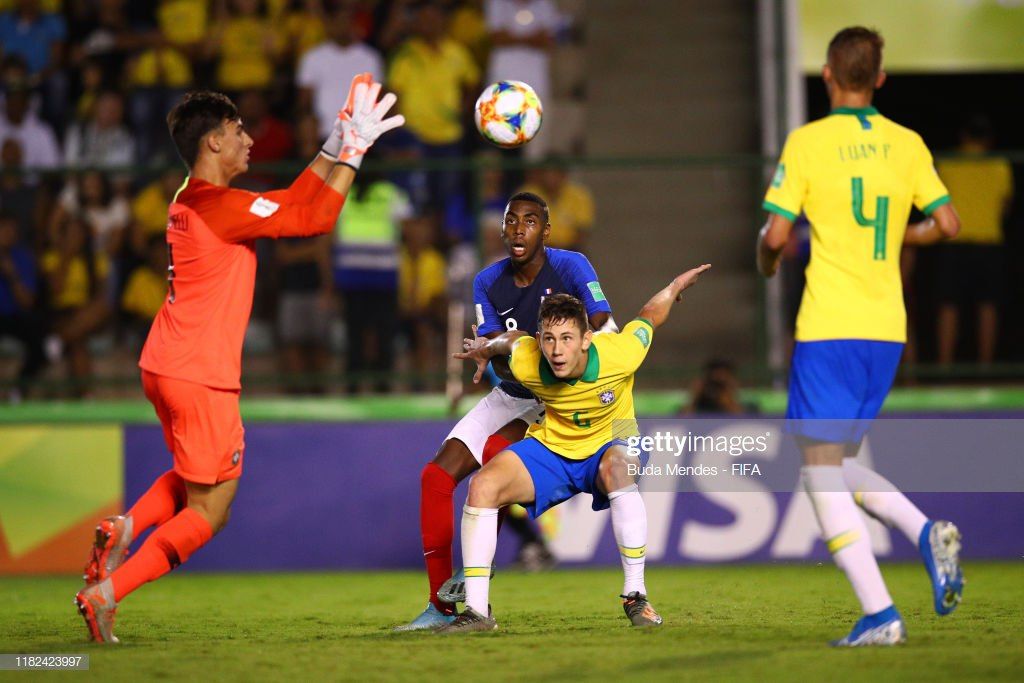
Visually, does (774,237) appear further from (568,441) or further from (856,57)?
(568,441)

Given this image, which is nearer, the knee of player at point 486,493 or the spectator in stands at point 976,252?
the knee of player at point 486,493

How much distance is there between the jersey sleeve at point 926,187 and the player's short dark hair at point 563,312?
5.12ft

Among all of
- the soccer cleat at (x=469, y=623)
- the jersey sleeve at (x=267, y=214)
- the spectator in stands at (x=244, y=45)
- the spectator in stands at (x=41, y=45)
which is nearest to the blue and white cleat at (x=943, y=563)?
the soccer cleat at (x=469, y=623)

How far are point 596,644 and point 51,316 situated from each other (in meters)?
6.68

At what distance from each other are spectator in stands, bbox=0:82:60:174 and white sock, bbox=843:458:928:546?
920 cm

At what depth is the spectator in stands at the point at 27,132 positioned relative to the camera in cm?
1332

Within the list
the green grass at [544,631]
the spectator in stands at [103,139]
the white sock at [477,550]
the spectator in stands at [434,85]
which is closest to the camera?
the green grass at [544,631]

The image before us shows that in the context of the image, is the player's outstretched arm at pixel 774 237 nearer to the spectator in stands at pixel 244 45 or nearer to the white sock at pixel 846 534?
the white sock at pixel 846 534

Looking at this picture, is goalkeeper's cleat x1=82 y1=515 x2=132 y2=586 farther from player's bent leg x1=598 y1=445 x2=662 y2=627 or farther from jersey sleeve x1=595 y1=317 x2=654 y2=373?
jersey sleeve x1=595 y1=317 x2=654 y2=373

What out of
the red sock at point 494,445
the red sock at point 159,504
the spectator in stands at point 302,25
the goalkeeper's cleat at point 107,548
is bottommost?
the goalkeeper's cleat at point 107,548

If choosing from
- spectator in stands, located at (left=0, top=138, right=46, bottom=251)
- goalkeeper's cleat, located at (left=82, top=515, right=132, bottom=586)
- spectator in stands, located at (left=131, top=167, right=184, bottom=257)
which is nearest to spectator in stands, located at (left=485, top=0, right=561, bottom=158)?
spectator in stands, located at (left=131, top=167, right=184, bottom=257)

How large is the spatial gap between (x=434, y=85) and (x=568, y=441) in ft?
22.4

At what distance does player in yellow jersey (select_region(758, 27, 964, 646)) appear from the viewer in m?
5.99

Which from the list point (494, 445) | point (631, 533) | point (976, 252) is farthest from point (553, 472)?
point (976, 252)
